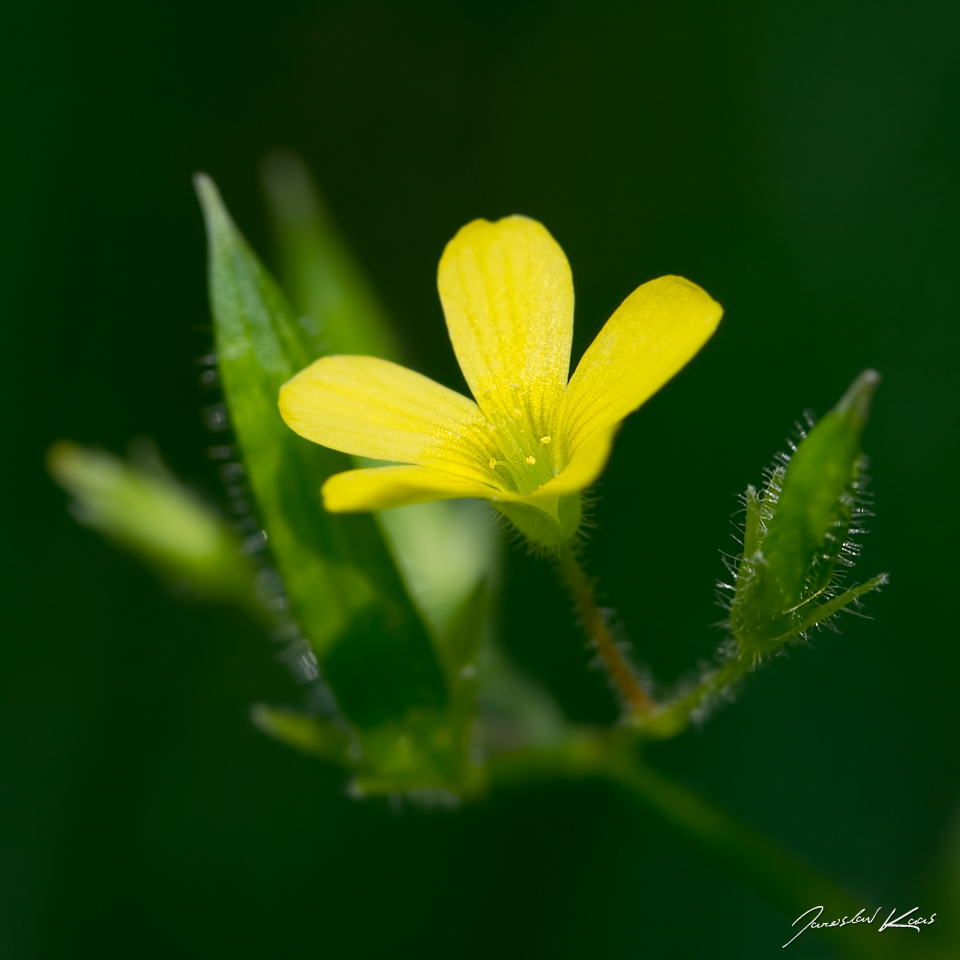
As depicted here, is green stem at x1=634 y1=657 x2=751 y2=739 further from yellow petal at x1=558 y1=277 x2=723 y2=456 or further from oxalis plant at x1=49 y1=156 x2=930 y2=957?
yellow petal at x1=558 y1=277 x2=723 y2=456

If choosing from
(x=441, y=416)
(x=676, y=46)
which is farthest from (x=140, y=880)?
(x=676, y=46)

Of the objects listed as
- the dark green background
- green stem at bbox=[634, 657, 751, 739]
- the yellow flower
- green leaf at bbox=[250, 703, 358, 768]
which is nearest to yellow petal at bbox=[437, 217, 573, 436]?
the yellow flower

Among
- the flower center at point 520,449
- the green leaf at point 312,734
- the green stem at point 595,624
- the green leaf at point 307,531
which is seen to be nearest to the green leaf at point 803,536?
the green stem at point 595,624

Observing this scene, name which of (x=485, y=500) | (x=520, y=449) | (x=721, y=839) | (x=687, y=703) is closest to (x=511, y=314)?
(x=520, y=449)

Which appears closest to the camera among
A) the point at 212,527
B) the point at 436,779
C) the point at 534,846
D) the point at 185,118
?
the point at 436,779

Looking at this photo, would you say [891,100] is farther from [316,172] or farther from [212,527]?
[212,527]

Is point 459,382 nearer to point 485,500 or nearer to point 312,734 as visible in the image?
point 485,500
